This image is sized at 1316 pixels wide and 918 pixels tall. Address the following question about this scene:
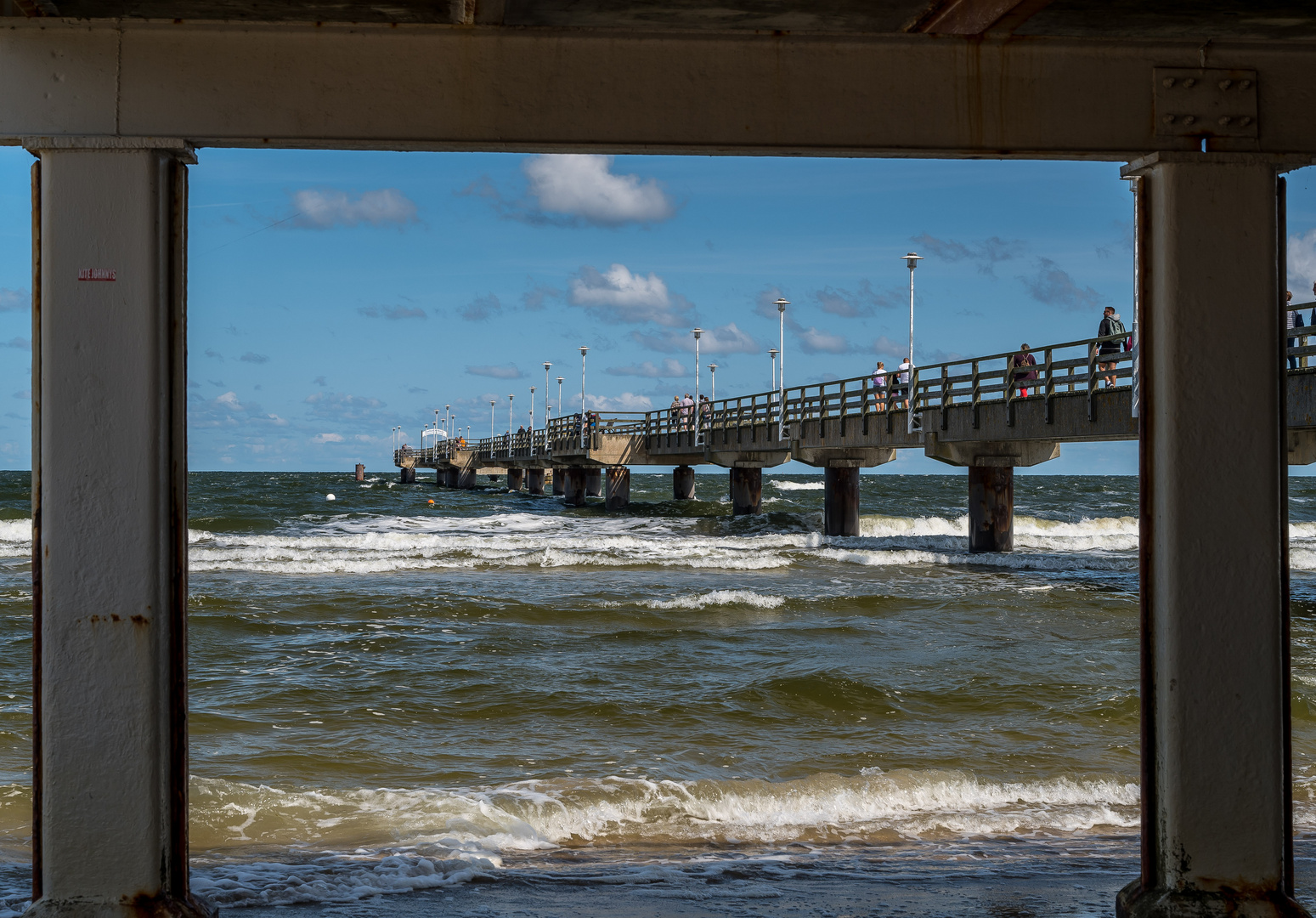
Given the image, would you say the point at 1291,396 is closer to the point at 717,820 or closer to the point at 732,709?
the point at 732,709

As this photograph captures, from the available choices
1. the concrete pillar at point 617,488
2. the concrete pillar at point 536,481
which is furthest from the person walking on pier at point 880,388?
the concrete pillar at point 536,481

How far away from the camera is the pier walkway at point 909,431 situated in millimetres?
19672

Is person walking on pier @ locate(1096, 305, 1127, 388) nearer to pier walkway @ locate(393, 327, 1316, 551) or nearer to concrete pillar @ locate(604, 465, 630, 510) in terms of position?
pier walkway @ locate(393, 327, 1316, 551)

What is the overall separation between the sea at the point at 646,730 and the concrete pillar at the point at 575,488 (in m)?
34.3

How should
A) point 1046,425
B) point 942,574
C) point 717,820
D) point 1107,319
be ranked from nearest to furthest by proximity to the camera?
point 717,820
point 1107,319
point 1046,425
point 942,574

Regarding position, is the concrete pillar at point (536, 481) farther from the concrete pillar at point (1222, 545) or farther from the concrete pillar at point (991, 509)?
the concrete pillar at point (1222, 545)

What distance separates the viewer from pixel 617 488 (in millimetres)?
51875

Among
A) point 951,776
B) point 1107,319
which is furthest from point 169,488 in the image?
point 1107,319

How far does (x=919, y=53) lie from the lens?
3.75 m

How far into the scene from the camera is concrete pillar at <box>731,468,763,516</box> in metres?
43.5

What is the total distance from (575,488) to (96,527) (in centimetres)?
5375

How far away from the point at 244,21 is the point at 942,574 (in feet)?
68.7

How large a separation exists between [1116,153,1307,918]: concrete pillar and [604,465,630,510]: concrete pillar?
47777mm

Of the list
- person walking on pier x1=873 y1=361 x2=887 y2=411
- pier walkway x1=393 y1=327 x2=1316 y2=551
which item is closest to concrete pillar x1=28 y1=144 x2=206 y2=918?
pier walkway x1=393 y1=327 x2=1316 y2=551
